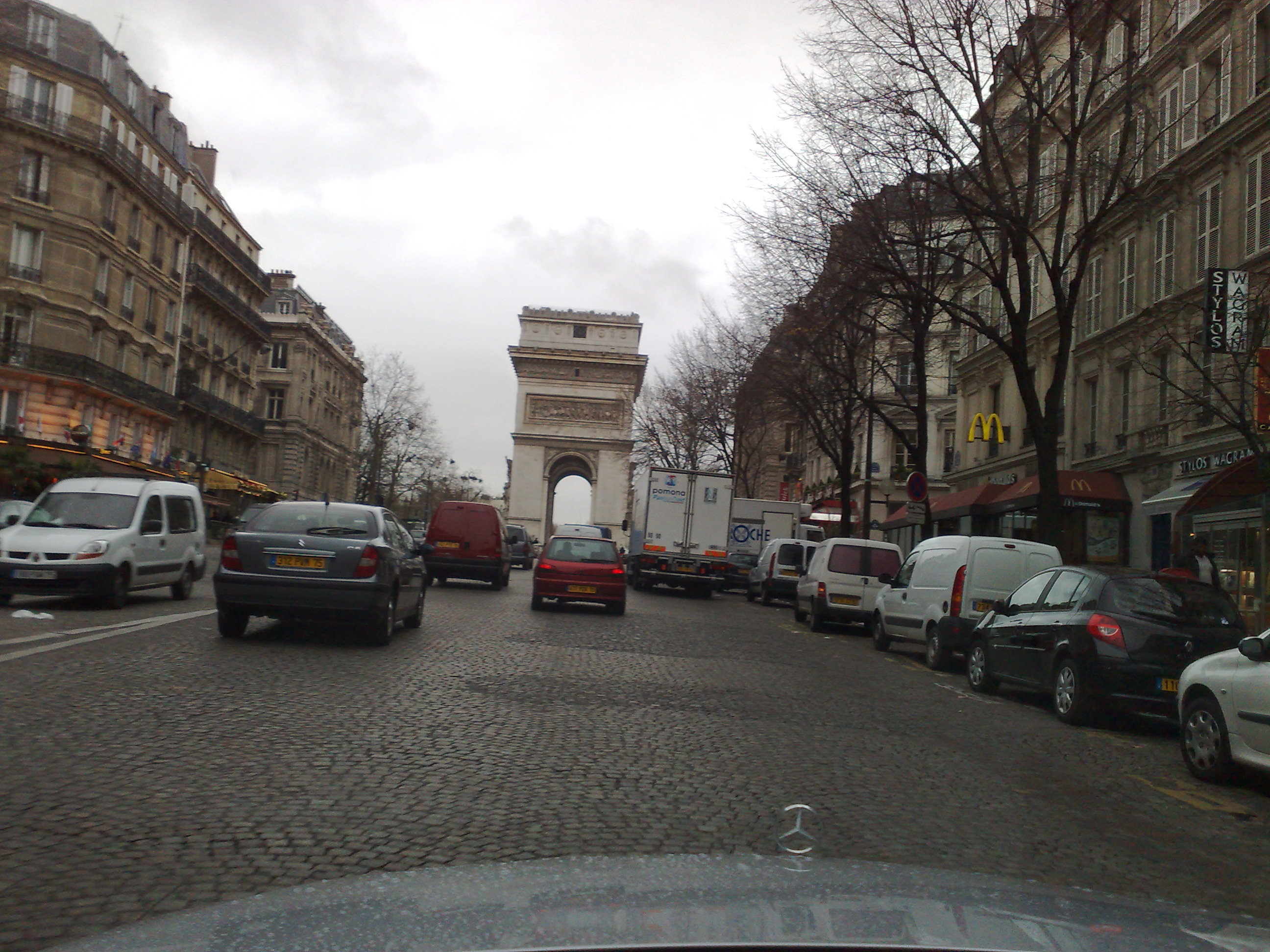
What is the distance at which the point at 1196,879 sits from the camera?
520 cm

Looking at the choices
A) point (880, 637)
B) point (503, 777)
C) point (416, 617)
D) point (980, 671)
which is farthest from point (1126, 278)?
point (503, 777)

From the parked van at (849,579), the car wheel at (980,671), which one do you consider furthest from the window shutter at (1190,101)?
the car wheel at (980,671)

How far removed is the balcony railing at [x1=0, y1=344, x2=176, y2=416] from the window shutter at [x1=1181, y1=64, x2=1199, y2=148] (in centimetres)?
2970

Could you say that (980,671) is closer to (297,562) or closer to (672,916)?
(297,562)

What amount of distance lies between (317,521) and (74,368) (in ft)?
102

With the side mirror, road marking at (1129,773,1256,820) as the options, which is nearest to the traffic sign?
road marking at (1129,773,1256,820)

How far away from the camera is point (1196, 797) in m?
7.57

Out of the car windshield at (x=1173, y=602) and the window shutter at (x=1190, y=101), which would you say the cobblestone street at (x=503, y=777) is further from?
the window shutter at (x=1190, y=101)

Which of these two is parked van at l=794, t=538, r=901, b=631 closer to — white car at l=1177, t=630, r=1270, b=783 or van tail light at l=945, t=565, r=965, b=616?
van tail light at l=945, t=565, r=965, b=616

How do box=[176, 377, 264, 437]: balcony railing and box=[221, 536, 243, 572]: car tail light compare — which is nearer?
box=[221, 536, 243, 572]: car tail light

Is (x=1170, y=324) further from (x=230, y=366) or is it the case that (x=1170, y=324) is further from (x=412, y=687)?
(x=230, y=366)

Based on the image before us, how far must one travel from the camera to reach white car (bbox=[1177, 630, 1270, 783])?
767 centimetres

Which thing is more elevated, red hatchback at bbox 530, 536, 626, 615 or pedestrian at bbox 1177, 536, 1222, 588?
pedestrian at bbox 1177, 536, 1222, 588

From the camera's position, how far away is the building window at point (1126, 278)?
92.8ft
